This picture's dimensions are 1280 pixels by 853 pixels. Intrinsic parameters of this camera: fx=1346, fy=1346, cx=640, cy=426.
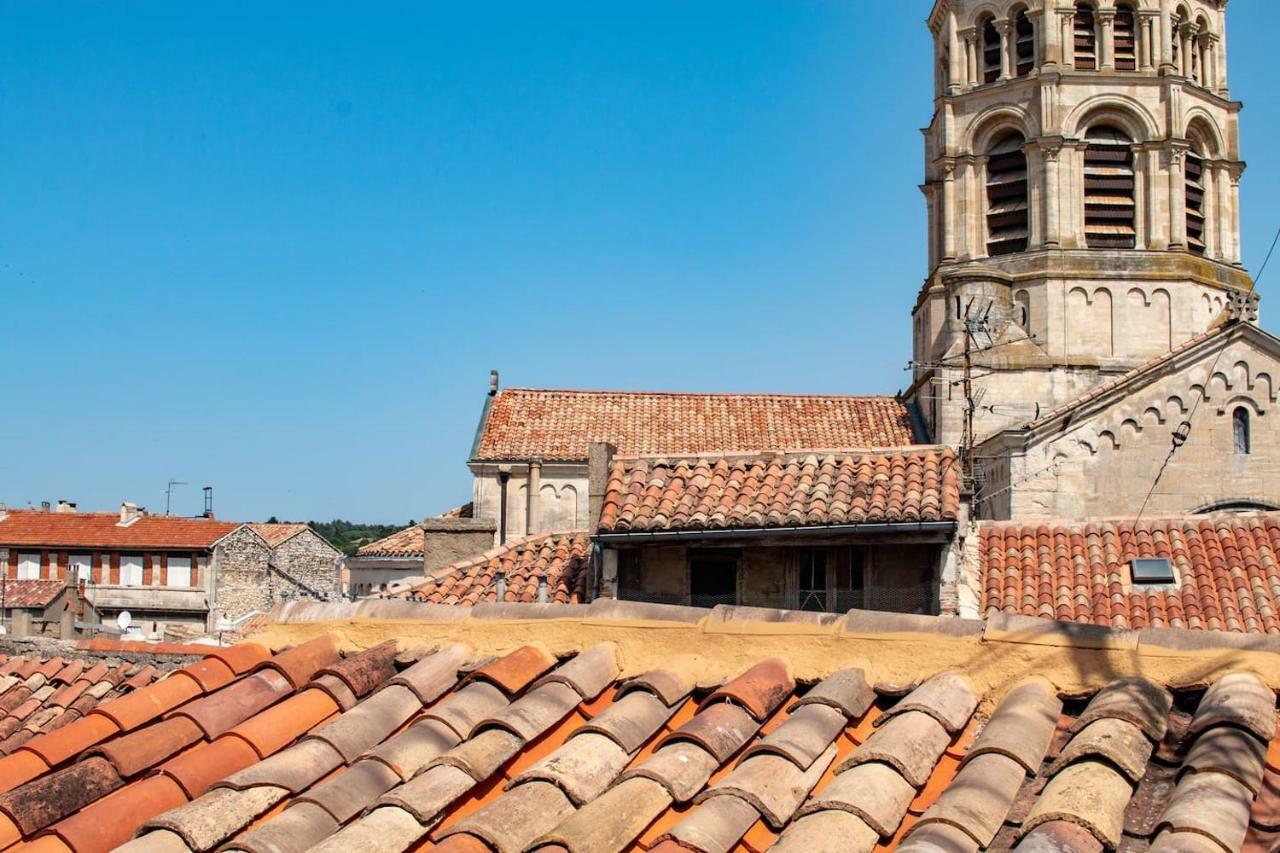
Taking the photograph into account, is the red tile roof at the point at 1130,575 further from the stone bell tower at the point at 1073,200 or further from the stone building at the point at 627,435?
the stone building at the point at 627,435

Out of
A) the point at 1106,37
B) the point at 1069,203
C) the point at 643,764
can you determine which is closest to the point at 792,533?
the point at 643,764

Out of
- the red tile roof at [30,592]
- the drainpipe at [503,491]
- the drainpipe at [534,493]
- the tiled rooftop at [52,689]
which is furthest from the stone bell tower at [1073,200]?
the red tile roof at [30,592]

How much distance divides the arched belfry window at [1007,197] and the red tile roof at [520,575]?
1432 cm

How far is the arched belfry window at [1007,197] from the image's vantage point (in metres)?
30.9

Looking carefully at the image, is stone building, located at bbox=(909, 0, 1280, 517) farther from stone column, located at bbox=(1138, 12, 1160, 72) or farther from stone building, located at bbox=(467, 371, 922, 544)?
stone building, located at bbox=(467, 371, 922, 544)

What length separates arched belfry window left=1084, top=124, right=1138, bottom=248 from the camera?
30.2 meters

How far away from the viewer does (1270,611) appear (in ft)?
53.8

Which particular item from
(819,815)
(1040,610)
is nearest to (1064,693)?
(819,815)

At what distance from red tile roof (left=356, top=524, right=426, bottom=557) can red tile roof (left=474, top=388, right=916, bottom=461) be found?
1002 centimetres

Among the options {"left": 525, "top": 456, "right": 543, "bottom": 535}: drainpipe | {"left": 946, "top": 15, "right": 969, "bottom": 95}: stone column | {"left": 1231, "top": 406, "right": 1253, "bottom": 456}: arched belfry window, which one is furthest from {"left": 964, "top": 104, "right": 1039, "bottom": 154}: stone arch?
{"left": 525, "top": 456, "right": 543, "bottom": 535}: drainpipe

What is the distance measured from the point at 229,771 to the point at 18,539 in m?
56.7

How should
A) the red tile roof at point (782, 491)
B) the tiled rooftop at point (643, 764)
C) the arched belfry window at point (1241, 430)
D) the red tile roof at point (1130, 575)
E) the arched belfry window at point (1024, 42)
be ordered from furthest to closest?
the arched belfry window at point (1024, 42) → the arched belfry window at point (1241, 430) → the red tile roof at point (1130, 575) → the red tile roof at point (782, 491) → the tiled rooftop at point (643, 764)

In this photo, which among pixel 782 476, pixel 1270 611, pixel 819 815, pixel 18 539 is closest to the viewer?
pixel 819 815

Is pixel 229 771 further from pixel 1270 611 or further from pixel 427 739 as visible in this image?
pixel 1270 611
